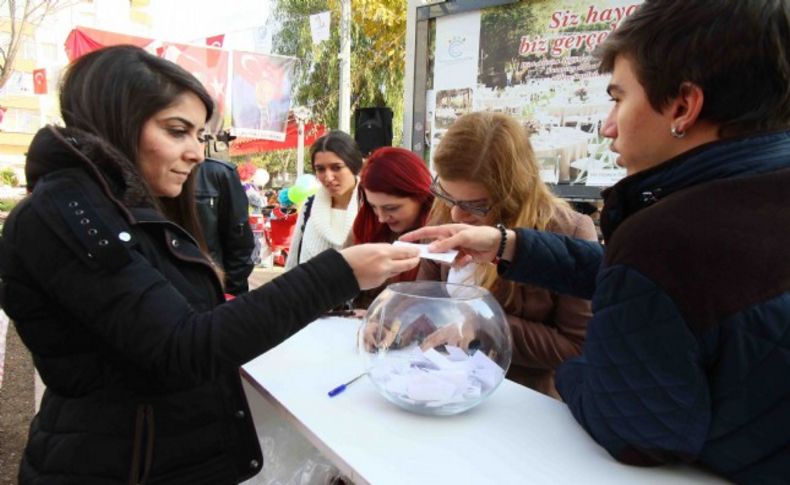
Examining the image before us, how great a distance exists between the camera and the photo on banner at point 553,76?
211cm

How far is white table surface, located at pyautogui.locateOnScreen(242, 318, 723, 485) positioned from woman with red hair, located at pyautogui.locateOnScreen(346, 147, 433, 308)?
1136 mm

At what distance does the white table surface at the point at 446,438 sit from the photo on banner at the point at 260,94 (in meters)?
7.36

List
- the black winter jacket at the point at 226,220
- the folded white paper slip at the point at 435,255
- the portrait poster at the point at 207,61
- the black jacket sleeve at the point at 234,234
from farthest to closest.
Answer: the portrait poster at the point at 207,61
the black jacket sleeve at the point at 234,234
the black winter jacket at the point at 226,220
the folded white paper slip at the point at 435,255

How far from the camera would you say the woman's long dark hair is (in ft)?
3.76

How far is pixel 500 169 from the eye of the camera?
1776 mm

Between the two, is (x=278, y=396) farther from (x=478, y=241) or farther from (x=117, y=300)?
(x=478, y=241)

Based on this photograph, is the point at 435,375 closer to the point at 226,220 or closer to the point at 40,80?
the point at 226,220

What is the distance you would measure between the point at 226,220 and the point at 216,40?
240 inches

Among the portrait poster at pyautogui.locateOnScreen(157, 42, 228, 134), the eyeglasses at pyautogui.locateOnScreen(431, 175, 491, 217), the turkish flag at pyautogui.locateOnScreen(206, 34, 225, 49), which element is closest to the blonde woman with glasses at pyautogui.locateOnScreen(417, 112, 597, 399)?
the eyeglasses at pyautogui.locateOnScreen(431, 175, 491, 217)

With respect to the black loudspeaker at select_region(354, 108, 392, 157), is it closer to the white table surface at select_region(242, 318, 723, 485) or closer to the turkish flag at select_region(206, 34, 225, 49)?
the white table surface at select_region(242, 318, 723, 485)

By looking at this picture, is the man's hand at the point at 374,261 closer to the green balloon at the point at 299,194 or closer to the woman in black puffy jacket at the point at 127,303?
the woman in black puffy jacket at the point at 127,303

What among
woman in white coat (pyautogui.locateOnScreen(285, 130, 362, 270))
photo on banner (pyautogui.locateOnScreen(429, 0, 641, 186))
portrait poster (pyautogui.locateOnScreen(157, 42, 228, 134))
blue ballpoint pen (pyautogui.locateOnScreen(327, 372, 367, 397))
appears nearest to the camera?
blue ballpoint pen (pyautogui.locateOnScreen(327, 372, 367, 397))

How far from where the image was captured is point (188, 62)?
315 inches

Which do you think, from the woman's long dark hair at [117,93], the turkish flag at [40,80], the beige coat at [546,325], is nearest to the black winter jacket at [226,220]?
the woman's long dark hair at [117,93]
